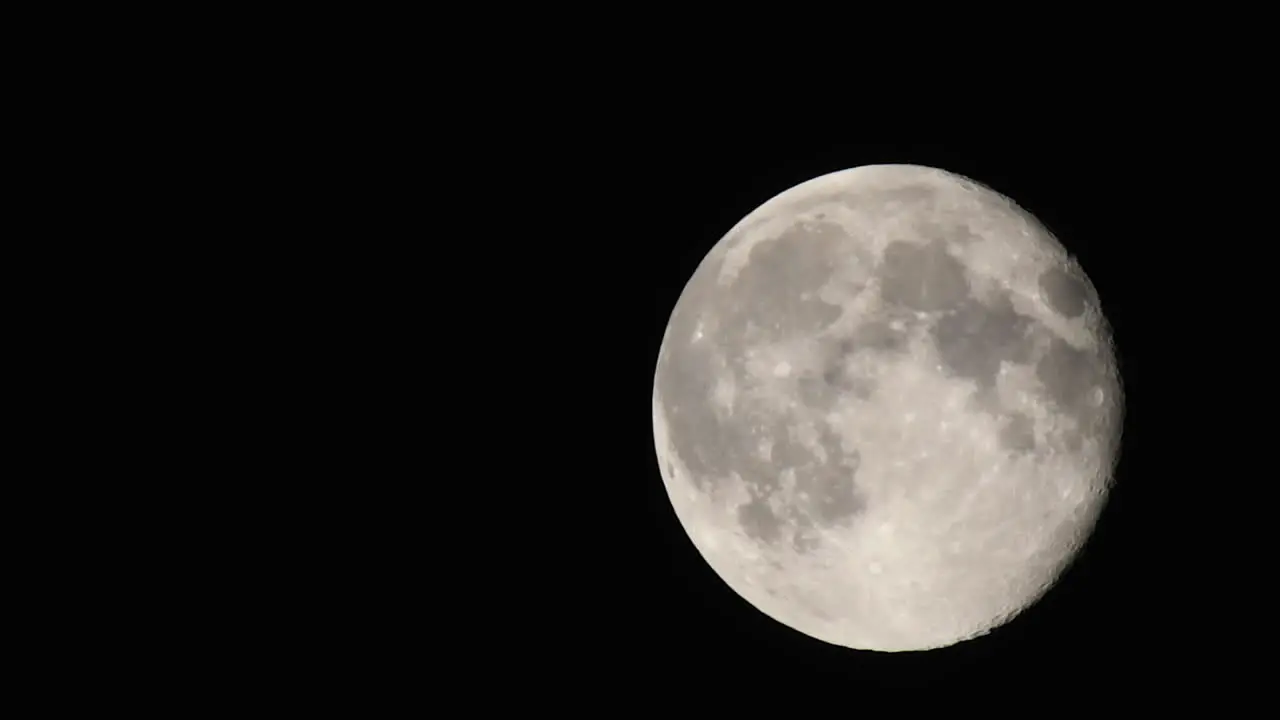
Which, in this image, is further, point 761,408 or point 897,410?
point 761,408

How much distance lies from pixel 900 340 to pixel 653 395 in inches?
51.3

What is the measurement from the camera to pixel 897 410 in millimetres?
3848

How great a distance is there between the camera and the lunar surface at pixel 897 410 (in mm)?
3871

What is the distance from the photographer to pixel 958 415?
3832 millimetres

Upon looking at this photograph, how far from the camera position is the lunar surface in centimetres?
387

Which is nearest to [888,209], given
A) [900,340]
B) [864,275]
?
[864,275]

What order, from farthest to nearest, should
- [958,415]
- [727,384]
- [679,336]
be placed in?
[679,336], [727,384], [958,415]

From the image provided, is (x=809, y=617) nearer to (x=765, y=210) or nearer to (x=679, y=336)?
(x=679, y=336)

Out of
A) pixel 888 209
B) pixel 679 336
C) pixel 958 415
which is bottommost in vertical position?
pixel 958 415

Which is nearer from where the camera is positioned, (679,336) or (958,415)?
(958,415)

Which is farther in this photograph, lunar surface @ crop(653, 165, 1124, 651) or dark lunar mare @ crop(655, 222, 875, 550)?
dark lunar mare @ crop(655, 222, 875, 550)

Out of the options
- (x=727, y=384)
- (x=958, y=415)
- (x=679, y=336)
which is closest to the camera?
(x=958, y=415)

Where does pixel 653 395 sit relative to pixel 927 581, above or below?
above

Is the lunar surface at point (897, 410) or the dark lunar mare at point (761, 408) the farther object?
the dark lunar mare at point (761, 408)
